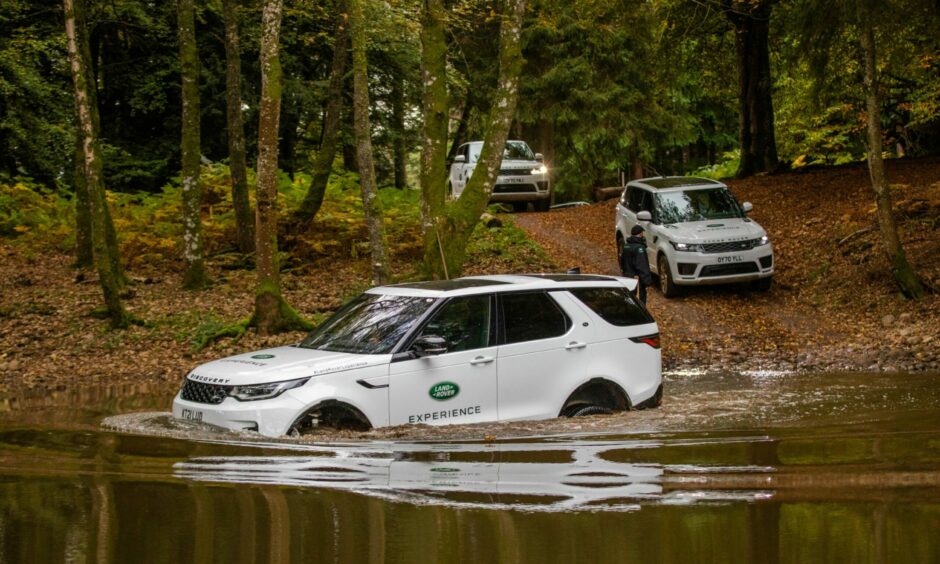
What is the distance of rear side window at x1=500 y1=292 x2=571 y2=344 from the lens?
32.0ft

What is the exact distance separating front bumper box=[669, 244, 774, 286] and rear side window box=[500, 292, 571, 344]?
30.6 ft

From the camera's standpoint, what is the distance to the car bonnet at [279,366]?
8.70 meters

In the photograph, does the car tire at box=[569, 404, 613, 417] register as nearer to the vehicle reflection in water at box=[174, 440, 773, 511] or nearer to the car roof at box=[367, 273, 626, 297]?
the car roof at box=[367, 273, 626, 297]

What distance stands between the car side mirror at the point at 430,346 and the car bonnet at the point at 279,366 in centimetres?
28

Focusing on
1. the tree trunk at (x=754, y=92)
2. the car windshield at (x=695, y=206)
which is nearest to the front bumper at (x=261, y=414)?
the car windshield at (x=695, y=206)

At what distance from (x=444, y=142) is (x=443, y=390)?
8588mm

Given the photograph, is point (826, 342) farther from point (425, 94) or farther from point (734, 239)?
point (425, 94)

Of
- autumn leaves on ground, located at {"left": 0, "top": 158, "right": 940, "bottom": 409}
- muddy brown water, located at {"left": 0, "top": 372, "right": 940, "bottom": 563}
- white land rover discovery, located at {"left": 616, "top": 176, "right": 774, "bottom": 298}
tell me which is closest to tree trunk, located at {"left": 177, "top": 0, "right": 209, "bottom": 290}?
autumn leaves on ground, located at {"left": 0, "top": 158, "right": 940, "bottom": 409}

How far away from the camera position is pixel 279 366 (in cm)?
880

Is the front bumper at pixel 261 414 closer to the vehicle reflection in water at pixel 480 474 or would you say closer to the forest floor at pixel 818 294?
the vehicle reflection in water at pixel 480 474

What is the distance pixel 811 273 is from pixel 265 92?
11.0 meters

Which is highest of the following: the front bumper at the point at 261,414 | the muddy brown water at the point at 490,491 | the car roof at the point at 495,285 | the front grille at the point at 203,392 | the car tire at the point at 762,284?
the car tire at the point at 762,284

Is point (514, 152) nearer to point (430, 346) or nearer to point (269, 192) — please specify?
point (269, 192)

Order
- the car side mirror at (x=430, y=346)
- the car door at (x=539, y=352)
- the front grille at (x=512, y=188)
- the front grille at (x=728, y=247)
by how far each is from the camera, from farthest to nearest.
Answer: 1. the front grille at (x=512, y=188)
2. the front grille at (x=728, y=247)
3. the car door at (x=539, y=352)
4. the car side mirror at (x=430, y=346)
